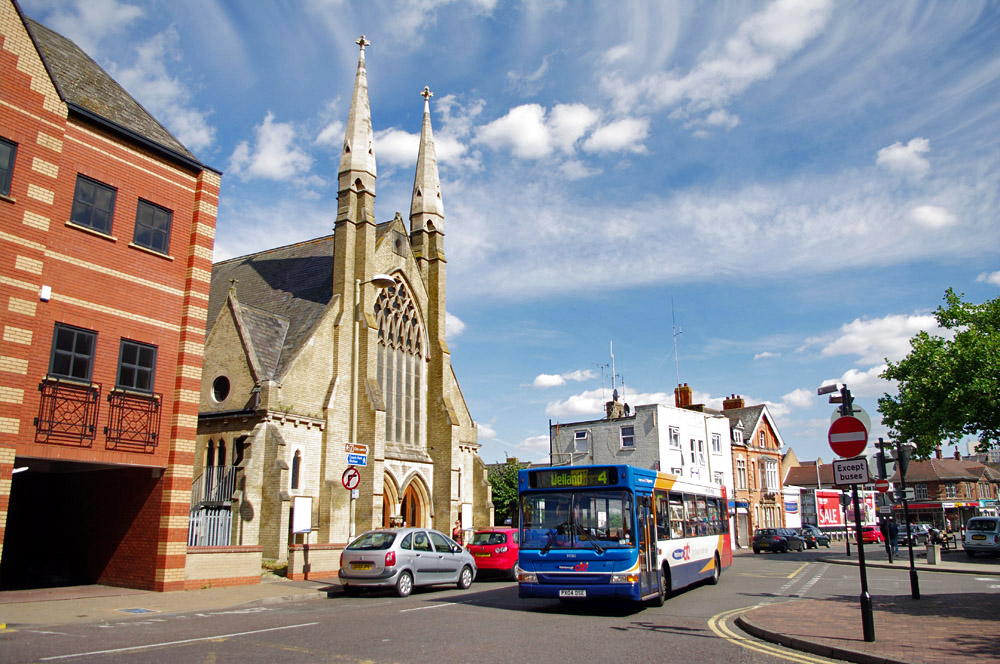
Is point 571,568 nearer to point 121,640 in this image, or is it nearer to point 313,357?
point 121,640

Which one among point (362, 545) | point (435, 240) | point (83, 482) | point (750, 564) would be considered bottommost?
point (750, 564)

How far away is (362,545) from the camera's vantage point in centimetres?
1588

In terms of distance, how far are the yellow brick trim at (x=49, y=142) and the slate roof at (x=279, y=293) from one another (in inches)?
422

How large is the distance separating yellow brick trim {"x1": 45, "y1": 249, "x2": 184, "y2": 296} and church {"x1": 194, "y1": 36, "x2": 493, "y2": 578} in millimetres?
6076

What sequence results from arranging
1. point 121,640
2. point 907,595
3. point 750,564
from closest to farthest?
point 121,640 < point 907,595 < point 750,564

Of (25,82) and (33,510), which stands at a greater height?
(25,82)

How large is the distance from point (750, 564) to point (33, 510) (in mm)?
25201

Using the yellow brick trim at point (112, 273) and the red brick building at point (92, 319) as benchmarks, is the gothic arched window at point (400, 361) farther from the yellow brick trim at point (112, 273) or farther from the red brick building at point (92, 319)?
the yellow brick trim at point (112, 273)

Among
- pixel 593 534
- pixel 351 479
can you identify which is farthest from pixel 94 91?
pixel 593 534

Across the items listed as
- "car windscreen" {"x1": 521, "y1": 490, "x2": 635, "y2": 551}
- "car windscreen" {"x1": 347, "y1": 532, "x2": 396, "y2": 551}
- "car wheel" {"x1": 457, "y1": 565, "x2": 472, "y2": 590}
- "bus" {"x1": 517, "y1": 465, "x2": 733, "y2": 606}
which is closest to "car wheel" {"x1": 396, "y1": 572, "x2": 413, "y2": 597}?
"car windscreen" {"x1": 347, "y1": 532, "x2": 396, "y2": 551}

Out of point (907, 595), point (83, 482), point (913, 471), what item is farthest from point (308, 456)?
point (913, 471)

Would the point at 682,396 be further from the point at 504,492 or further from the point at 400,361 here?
the point at 400,361

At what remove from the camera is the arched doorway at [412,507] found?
28.8 meters

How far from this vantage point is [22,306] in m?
13.7
